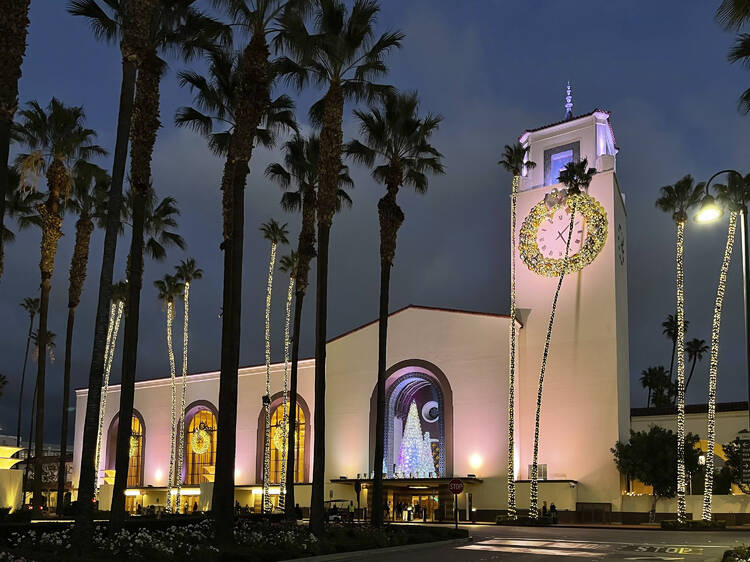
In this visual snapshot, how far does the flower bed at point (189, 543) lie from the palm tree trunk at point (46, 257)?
939 cm

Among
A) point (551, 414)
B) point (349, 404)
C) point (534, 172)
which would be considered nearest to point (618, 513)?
point (551, 414)

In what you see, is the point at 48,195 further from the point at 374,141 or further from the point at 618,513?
the point at 618,513

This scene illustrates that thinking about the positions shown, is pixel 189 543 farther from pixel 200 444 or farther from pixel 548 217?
pixel 200 444

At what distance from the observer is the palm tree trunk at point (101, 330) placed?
17.7 metres

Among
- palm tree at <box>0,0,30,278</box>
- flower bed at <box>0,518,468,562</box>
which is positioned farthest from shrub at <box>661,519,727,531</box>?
palm tree at <box>0,0,30,278</box>

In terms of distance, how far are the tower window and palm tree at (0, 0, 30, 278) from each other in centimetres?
3980

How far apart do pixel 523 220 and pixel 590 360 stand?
9779 mm

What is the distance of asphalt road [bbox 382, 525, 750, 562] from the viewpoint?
22.4m

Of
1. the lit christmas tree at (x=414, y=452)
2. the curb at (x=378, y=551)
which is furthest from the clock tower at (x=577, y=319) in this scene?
the curb at (x=378, y=551)

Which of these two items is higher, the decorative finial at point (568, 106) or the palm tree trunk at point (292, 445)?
the decorative finial at point (568, 106)

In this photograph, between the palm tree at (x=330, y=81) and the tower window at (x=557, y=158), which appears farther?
the tower window at (x=557, y=158)

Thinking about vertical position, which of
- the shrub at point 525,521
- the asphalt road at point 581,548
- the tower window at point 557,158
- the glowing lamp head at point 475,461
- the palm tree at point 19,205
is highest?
the tower window at point 557,158

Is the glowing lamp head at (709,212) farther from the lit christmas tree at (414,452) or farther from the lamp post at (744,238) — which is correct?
the lit christmas tree at (414,452)

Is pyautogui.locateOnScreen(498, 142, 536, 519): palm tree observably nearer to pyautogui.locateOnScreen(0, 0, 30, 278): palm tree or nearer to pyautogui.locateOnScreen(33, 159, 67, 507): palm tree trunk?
pyautogui.locateOnScreen(33, 159, 67, 507): palm tree trunk
